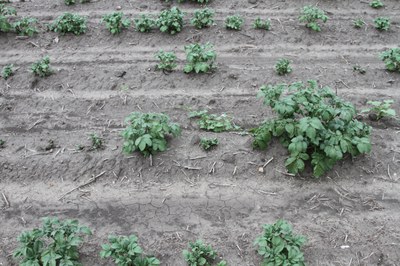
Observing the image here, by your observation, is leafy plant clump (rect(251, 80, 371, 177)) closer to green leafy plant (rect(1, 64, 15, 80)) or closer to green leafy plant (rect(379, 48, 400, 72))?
green leafy plant (rect(379, 48, 400, 72))

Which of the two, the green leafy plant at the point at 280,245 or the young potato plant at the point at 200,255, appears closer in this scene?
the green leafy plant at the point at 280,245

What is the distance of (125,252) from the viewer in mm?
4020

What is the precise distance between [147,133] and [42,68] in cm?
244

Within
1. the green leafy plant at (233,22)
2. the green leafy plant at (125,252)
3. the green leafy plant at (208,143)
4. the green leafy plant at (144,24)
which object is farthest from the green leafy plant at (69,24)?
the green leafy plant at (125,252)

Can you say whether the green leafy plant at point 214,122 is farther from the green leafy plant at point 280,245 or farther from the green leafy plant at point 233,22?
the green leafy plant at point 233,22

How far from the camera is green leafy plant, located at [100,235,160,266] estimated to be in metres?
3.98

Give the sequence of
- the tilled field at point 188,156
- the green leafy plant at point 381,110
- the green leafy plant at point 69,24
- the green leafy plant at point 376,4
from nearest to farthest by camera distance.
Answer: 1. the tilled field at point 188,156
2. the green leafy plant at point 381,110
3. the green leafy plant at point 69,24
4. the green leafy plant at point 376,4

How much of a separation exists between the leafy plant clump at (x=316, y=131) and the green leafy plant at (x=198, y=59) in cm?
156

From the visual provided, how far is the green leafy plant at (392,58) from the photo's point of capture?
258 inches

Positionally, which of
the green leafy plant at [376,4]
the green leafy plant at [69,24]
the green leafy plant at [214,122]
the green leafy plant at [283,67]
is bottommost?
the green leafy plant at [214,122]

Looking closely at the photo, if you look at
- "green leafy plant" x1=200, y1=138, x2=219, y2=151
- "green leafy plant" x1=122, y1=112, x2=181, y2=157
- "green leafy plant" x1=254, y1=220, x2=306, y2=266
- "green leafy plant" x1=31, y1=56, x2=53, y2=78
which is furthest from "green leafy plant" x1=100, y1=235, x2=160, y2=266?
"green leafy plant" x1=31, y1=56, x2=53, y2=78

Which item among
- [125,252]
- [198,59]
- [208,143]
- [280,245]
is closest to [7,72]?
[198,59]

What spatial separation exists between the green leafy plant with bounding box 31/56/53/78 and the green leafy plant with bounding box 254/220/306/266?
4112 millimetres

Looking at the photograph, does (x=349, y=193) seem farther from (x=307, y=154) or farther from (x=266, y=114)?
(x=266, y=114)
